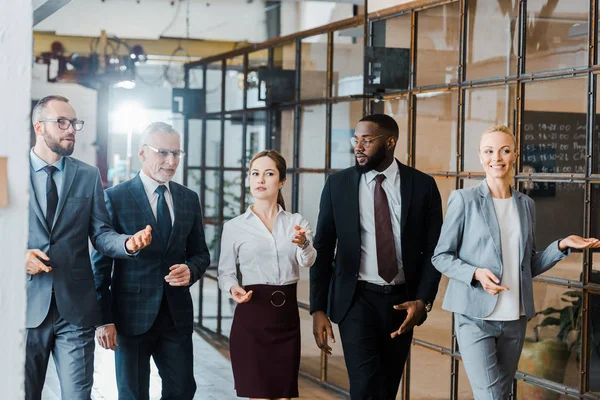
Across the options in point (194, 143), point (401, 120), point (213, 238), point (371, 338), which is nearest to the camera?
point (371, 338)

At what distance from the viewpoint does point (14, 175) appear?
1.99 metres

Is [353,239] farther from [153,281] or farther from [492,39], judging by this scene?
[492,39]

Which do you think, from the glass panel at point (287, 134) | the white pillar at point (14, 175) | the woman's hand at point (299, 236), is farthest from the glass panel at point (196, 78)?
the white pillar at point (14, 175)

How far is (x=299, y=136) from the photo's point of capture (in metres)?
6.43

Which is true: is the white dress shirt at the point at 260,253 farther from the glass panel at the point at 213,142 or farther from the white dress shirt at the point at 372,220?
the glass panel at the point at 213,142

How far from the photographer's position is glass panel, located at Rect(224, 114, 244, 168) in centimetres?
774

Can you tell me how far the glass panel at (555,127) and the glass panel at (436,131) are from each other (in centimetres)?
60

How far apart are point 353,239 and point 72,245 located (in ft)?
3.88

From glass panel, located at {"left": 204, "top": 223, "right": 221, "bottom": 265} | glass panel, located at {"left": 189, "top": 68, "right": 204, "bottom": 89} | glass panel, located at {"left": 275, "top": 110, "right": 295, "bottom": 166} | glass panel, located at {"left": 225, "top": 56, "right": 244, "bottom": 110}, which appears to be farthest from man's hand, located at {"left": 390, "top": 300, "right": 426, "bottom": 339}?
glass panel, located at {"left": 189, "top": 68, "right": 204, "bottom": 89}

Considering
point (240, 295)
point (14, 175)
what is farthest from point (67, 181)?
point (14, 175)

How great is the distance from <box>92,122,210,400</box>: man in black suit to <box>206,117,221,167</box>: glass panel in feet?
14.4

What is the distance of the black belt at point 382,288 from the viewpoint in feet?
12.5

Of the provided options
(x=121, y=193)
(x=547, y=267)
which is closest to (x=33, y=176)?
(x=121, y=193)

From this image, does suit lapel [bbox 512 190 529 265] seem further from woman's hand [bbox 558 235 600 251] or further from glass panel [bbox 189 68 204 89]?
glass panel [bbox 189 68 204 89]
